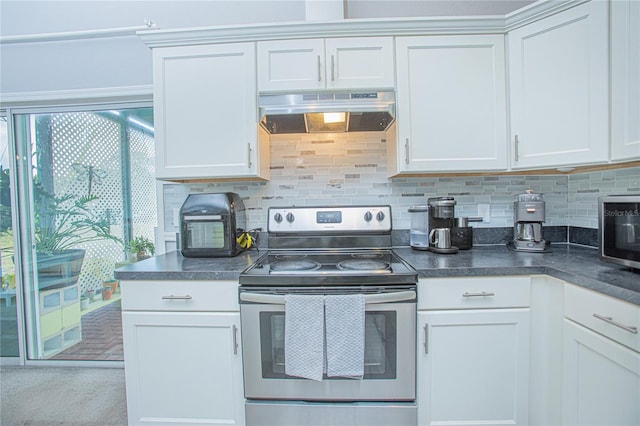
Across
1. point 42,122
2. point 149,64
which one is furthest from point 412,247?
point 42,122

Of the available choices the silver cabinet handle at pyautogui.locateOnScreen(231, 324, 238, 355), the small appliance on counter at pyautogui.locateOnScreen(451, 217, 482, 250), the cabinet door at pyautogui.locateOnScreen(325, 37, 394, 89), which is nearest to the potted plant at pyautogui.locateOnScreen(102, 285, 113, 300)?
the silver cabinet handle at pyautogui.locateOnScreen(231, 324, 238, 355)

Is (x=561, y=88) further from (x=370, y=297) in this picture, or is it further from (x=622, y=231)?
(x=370, y=297)

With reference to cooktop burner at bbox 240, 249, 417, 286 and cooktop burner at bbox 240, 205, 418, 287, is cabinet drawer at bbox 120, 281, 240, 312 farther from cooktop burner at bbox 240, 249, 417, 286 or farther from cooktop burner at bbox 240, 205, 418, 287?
cooktop burner at bbox 240, 205, 418, 287

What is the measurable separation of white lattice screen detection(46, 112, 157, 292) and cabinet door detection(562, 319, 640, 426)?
8.44 feet

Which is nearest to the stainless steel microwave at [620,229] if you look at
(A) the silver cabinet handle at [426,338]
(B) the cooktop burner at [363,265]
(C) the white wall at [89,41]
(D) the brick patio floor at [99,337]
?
(A) the silver cabinet handle at [426,338]

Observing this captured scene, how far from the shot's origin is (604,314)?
1.03 meters

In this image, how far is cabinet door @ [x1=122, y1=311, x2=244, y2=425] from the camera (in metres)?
1.32

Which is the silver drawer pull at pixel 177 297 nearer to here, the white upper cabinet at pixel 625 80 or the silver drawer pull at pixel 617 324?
the silver drawer pull at pixel 617 324

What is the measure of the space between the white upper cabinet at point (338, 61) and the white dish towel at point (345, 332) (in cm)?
116

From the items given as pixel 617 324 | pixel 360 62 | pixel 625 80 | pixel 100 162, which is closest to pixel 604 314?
pixel 617 324

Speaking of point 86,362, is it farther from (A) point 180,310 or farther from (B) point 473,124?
(B) point 473,124

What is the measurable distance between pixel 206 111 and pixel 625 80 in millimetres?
2052

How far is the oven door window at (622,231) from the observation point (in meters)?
1.14

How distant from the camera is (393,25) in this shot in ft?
5.09
